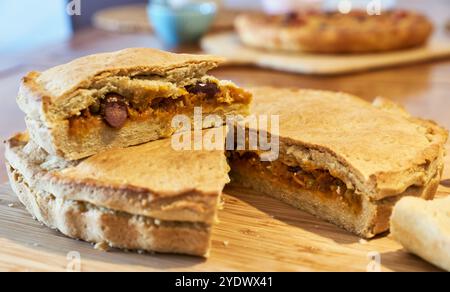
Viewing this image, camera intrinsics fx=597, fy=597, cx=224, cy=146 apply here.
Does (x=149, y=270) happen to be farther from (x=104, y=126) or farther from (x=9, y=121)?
(x=9, y=121)

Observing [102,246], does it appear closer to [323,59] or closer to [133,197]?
[133,197]

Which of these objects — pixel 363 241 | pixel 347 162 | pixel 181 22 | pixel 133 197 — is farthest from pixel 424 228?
pixel 181 22

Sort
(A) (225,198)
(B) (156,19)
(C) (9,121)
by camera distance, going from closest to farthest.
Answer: (A) (225,198) < (C) (9,121) < (B) (156,19)

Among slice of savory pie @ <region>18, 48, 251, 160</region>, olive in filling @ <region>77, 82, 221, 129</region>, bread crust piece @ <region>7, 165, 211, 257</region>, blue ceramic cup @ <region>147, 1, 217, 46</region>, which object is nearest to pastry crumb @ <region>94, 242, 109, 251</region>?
bread crust piece @ <region>7, 165, 211, 257</region>

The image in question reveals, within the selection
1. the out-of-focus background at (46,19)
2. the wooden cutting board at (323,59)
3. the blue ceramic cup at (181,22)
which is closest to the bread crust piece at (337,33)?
the wooden cutting board at (323,59)

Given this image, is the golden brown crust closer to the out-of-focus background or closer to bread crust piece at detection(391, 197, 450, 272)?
bread crust piece at detection(391, 197, 450, 272)

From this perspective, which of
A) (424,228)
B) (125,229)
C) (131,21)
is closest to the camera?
(424,228)

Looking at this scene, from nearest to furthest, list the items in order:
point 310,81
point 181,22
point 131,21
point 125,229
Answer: point 125,229 < point 310,81 < point 181,22 < point 131,21
